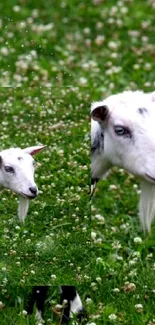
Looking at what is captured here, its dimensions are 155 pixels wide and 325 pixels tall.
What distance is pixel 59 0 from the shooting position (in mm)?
11898

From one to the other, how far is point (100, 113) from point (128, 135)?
0.22 metres

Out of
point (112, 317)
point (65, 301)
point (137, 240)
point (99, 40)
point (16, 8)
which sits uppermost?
point (65, 301)

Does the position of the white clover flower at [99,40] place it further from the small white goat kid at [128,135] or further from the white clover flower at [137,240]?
the small white goat kid at [128,135]

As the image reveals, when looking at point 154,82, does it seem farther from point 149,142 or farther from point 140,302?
point 149,142

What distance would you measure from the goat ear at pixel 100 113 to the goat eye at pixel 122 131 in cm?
10

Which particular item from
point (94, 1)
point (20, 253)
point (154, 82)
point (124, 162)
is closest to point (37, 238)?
point (20, 253)

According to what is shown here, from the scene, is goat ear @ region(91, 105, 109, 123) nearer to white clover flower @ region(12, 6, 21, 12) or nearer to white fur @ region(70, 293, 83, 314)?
white fur @ region(70, 293, 83, 314)

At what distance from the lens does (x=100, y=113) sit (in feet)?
18.7

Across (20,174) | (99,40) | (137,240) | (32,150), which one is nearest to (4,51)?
(99,40)

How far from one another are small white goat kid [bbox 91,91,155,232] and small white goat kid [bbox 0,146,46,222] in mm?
376

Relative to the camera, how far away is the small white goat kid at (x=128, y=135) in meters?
5.49

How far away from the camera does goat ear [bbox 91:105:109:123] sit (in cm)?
566

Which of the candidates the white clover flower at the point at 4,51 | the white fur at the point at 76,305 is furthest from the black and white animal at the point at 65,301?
the white clover flower at the point at 4,51

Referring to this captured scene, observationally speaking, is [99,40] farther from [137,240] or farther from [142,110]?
[142,110]
